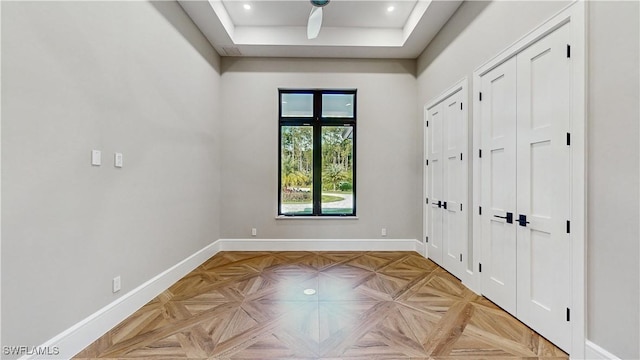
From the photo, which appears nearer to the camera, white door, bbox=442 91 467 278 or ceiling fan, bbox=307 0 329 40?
ceiling fan, bbox=307 0 329 40

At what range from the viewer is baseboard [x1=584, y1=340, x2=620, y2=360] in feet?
5.12

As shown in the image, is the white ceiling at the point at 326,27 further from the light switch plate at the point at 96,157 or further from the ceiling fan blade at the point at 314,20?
the light switch plate at the point at 96,157

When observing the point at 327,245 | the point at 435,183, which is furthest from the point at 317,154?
the point at 435,183

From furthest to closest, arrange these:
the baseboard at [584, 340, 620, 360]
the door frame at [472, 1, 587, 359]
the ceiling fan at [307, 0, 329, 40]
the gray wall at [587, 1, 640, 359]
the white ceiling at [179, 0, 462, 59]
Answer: the white ceiling at [179, 0, 462, 59] → the ceiling fan at [307, 0, 329, 40] → the door frame at [472, 1, 587, 359] → the baseboard at [584, 340, 620, 360] → the gray wall at [587, 1, 640, 359]

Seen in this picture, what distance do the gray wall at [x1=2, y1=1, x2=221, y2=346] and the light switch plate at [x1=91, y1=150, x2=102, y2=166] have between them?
4cm

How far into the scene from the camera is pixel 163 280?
9.29 feet

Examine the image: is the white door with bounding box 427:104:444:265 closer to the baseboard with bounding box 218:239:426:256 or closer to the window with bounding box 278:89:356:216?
the baseboard with bounding box 218:239:426:256

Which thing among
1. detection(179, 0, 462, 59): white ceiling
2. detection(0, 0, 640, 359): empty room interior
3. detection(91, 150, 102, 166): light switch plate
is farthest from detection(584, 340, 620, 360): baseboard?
detection(91, 150, 102, 166): light switch plate

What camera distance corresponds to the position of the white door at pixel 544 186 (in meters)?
1.85

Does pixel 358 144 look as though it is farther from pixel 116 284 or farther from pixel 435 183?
pixel 116 284

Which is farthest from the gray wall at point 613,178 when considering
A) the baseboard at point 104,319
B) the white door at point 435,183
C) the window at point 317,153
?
the baseboard at point 104,319

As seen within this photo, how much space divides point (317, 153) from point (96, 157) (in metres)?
3.16

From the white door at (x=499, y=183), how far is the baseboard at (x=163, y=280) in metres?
1.55

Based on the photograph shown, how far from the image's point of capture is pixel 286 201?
4.69 m
